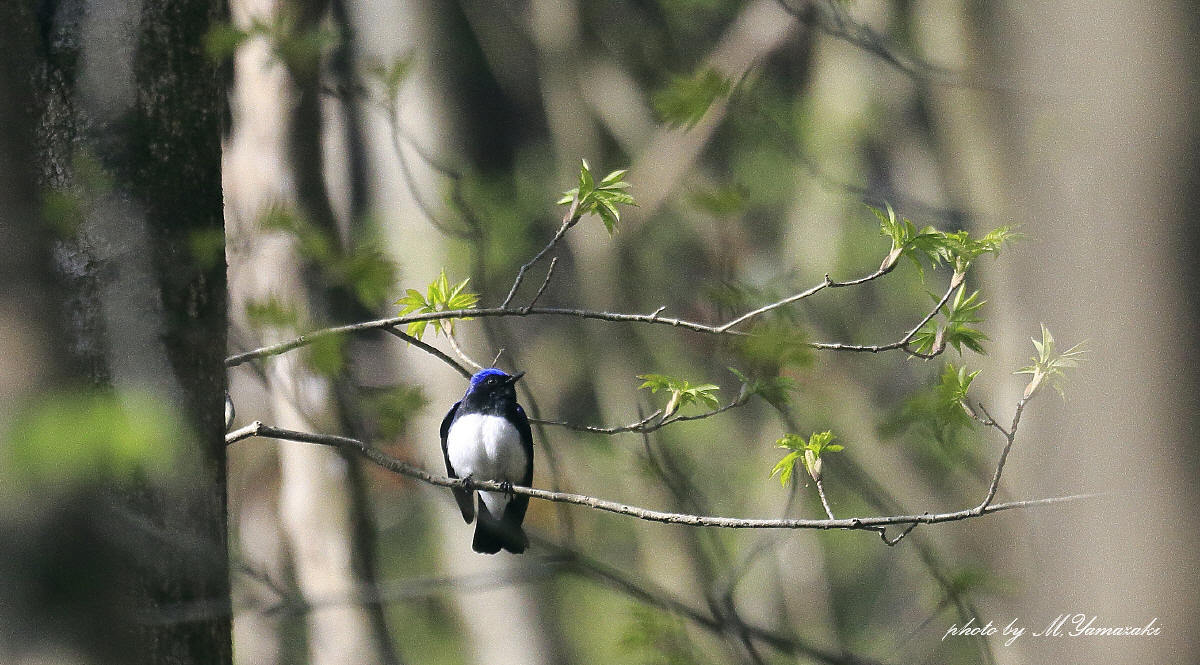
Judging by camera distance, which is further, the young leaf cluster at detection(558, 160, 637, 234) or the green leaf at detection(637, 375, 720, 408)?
the green leaf at detection(637, 375, 720, 408)

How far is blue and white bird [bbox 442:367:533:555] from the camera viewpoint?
16.1 ft

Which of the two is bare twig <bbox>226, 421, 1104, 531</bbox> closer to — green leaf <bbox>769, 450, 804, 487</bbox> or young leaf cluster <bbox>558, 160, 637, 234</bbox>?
green leaf <bbox>769, 450, 804, 487</bbox>

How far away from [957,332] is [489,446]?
2821mm

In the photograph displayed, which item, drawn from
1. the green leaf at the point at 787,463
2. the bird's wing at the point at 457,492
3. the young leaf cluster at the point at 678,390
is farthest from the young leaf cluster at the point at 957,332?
the bird's wing at the point at 457,492

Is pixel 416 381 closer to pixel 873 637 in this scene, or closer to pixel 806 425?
pixel 806 425

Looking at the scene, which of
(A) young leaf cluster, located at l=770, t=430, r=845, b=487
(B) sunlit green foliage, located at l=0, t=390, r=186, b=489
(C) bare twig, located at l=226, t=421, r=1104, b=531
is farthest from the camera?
(A) young leaf cluster, located at l=770, t=430, r=845, b=487

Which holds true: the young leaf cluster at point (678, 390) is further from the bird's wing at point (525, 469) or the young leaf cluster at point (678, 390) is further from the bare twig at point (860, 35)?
the bird's wing at point (525, 469)

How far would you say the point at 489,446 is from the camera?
489 centimetres

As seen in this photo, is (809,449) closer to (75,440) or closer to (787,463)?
(787,463)

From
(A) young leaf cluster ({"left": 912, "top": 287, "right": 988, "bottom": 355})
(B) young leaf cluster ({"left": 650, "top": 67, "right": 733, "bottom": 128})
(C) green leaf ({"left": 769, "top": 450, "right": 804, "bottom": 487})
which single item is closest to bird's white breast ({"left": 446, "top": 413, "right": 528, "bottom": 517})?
(B) young leaf cluster ({"left": 650, "top": 67, "right": 733, "bottom": 128})

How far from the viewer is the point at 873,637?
33.7ft

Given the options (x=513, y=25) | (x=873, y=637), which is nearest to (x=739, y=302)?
(x=513, y=25)

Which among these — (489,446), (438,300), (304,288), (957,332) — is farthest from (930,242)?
(304,288)

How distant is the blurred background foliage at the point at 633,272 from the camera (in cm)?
387
